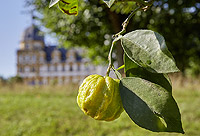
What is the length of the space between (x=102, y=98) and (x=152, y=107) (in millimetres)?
61

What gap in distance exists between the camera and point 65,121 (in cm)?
260

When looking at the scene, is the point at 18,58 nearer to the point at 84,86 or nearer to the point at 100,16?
the point at 100,16

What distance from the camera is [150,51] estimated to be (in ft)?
0.71

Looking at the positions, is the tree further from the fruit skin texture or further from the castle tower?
the castle tower

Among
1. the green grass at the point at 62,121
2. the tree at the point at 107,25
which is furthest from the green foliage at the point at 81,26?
the green grass at the point at 62,121

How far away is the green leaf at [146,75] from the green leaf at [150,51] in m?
0.02

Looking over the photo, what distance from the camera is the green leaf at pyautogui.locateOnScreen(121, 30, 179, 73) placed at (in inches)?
8.0

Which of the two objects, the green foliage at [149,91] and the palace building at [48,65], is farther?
the palace building at [48,65]

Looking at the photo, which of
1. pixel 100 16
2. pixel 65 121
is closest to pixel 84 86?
pixel 65 121

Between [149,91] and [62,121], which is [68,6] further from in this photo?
[62,121]

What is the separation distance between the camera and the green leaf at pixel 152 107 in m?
0.22

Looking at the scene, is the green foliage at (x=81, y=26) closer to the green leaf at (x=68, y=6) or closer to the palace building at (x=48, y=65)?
the green leaf at (x=68, y=6)

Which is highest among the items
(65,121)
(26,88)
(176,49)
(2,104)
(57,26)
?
(57,26)

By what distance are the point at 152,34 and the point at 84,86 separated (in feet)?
0.33
